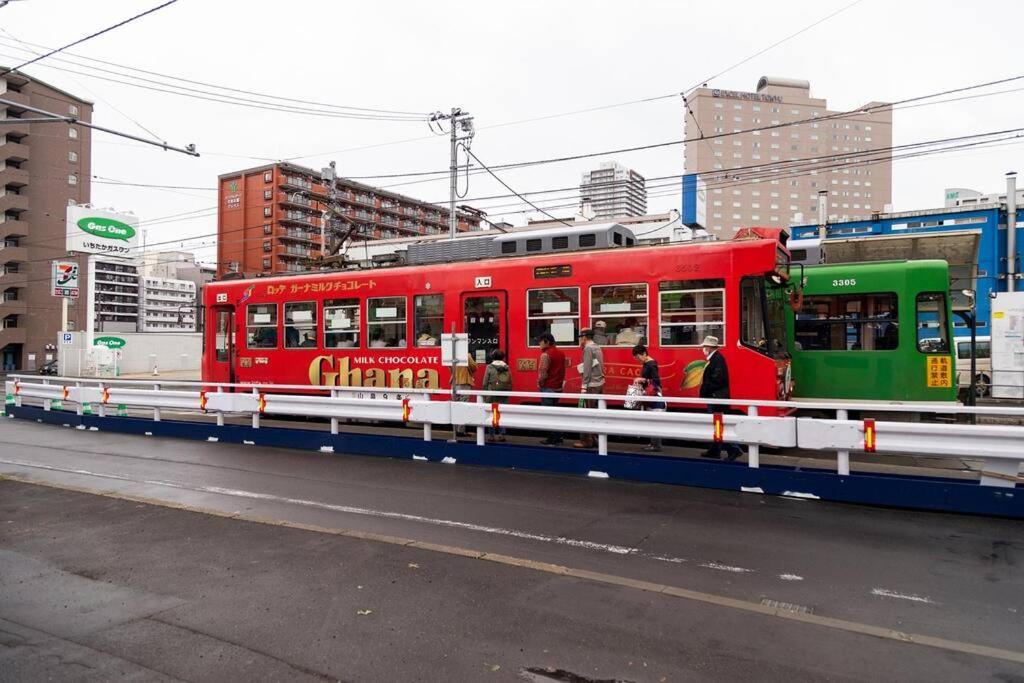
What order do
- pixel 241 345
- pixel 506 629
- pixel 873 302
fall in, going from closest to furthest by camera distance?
pixel 506 629 → pixel 873 302 → pixel 241 345

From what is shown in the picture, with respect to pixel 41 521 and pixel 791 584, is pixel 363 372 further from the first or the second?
pixel 791 584

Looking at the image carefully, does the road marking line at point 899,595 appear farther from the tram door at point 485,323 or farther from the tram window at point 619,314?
the tram door at point 485,323

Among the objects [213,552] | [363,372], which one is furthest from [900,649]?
[363,372]

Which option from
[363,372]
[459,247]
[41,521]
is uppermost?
[459,247]

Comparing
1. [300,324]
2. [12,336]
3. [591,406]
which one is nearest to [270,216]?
[12,336]

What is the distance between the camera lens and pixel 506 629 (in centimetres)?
407

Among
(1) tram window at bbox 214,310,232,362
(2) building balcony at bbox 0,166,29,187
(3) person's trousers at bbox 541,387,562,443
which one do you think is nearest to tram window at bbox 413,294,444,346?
(3) person's trousers at bbox 541,387,562,443

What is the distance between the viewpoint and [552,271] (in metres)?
12.1

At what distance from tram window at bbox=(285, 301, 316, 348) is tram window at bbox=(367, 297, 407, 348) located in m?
1.67

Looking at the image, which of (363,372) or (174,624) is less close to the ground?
(363,372)

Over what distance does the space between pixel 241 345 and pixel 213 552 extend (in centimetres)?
1130

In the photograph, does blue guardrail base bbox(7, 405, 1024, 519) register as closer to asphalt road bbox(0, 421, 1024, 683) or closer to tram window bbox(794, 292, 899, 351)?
asphalt road bbox(0, 421, 1024, 683)

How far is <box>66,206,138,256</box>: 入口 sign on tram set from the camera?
38344mm

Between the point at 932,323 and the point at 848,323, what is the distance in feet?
4.63
